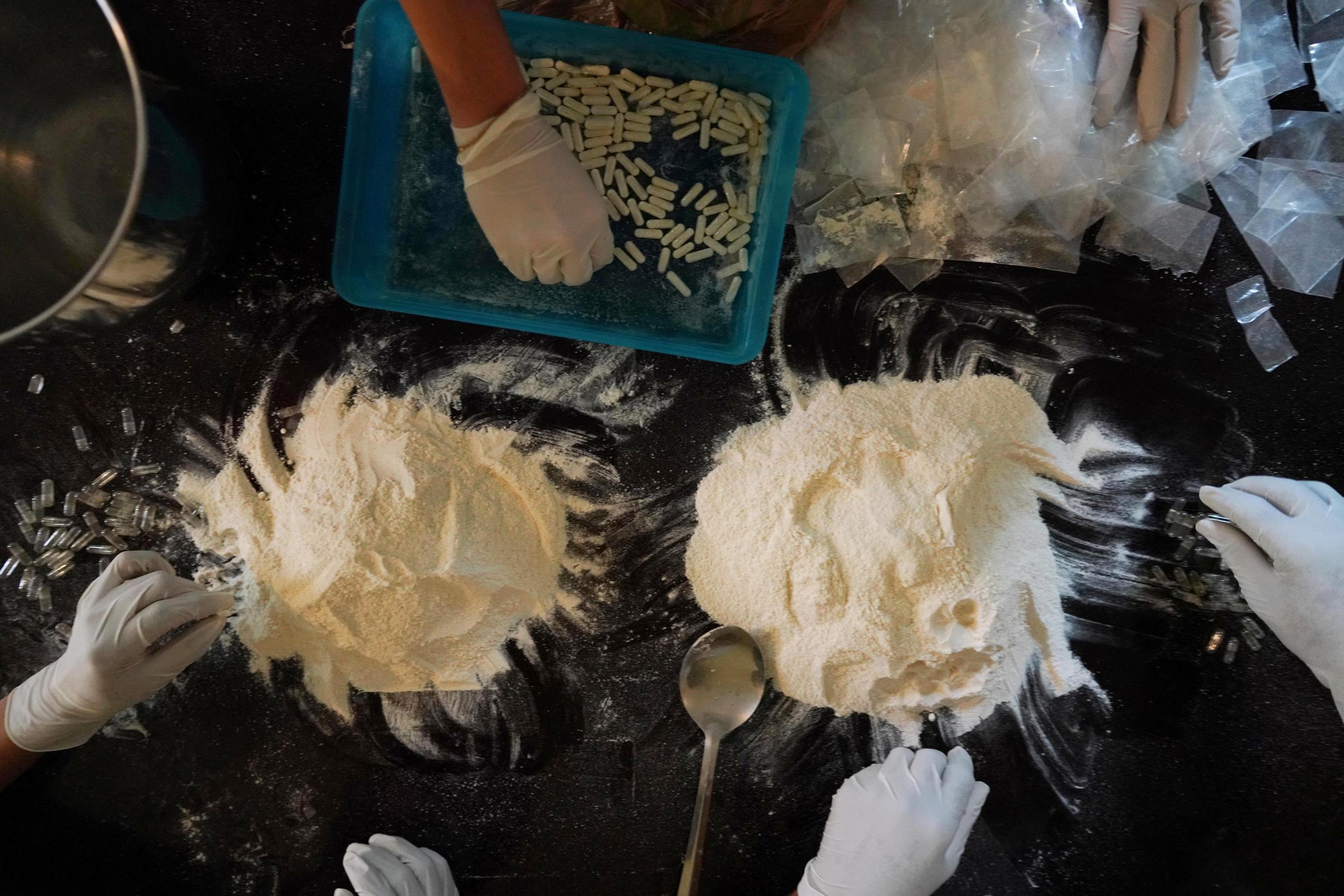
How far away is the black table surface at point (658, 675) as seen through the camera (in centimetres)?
127

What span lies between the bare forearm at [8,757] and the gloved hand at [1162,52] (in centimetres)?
194

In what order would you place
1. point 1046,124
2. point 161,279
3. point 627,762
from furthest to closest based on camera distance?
point 627,762 → point 1046,124 → point 161,279

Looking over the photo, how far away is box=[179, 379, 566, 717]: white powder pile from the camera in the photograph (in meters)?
1.17

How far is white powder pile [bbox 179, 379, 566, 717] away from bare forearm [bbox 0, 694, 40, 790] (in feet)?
1.21

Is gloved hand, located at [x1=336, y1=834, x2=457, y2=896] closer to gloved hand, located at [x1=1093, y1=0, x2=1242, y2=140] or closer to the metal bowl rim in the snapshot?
the metal bowl rim

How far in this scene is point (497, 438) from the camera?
127 cm

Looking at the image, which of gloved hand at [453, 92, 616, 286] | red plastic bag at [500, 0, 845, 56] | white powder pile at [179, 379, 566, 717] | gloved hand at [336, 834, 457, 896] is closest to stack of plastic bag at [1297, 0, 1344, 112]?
red plastic bag at [500, 0, 845, 56]

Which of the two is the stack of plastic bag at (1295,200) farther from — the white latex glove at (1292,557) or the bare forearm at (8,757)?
the bare forearm at (8,757)

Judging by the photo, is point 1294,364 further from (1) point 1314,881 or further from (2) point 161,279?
(2) point 161,279

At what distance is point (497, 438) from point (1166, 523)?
A: 3.63 feet

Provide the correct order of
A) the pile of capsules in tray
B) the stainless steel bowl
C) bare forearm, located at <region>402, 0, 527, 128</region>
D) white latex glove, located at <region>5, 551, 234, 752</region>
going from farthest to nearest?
the pile of capsules in tray
white latex glove, located at <region>5, 551, 234, 752</region>
the stainless steel bowl
bare forearm, located at <region>402, 0, 527, 128</region>

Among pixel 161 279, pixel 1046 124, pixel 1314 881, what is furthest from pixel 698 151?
pixel 1314 881

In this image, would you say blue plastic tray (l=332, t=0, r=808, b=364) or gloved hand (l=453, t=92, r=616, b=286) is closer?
gloved hand (l=453, t=92, r=616, b=286)

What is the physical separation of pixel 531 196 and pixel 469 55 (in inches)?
8.7
